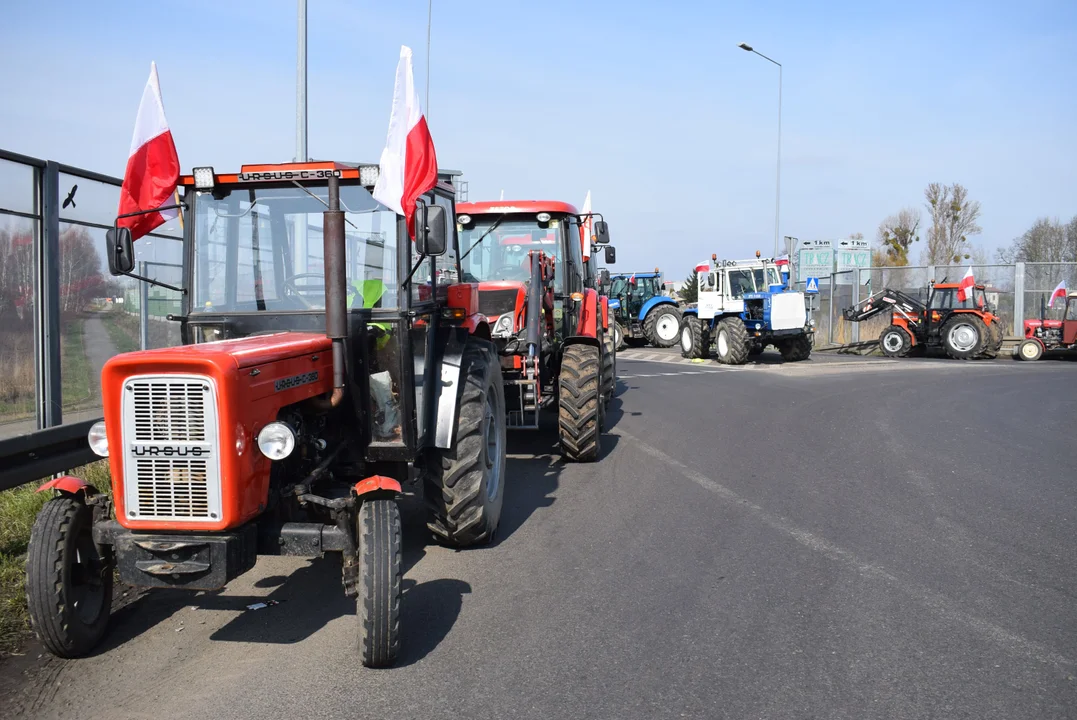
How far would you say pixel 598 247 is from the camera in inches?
493

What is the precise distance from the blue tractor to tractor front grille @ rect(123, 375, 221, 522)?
23.9 m

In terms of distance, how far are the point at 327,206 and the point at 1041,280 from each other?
92.3 ft

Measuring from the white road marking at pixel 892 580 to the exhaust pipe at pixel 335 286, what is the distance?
11.2 ft

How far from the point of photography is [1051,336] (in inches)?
Answer: 903

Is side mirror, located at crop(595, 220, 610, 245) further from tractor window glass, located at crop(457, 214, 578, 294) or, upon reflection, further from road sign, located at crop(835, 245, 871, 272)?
road sign, located at crop(835, 245, 871, 272)

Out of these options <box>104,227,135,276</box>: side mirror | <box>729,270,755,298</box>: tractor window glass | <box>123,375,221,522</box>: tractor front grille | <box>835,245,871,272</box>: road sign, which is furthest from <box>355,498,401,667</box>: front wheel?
<box>835,245,871,272</box>: road sign

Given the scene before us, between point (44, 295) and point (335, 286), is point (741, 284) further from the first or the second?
point (335, 286)

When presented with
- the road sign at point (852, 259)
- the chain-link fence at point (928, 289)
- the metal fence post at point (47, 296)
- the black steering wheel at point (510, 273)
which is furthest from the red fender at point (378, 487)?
the road sign at point (852, 259)

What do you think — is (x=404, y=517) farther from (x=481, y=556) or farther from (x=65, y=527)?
(x=65, y=527)

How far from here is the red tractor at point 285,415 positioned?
4020 mm

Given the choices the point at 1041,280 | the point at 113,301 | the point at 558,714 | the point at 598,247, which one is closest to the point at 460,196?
the point at 598,247

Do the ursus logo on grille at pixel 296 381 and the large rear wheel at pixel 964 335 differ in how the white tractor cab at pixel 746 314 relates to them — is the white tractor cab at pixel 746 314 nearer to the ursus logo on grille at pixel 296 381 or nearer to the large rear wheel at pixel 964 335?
the large rear wheel at pixel 964 335

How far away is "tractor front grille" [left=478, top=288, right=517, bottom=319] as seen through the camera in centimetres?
905

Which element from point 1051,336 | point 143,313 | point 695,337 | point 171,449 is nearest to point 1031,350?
point 1051,336
